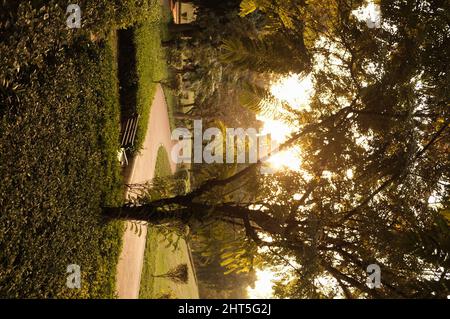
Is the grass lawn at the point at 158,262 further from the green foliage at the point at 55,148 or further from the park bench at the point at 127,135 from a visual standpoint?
the green foliage at the point at 55,148

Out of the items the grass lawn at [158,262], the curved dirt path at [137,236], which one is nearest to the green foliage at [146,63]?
the curved dirt path at [137,236]

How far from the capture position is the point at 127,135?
432 inches

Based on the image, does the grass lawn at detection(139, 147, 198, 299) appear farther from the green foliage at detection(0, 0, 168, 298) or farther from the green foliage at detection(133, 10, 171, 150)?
the green foliage at detection(0, 0, 168, 298)

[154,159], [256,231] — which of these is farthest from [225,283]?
[256,231]

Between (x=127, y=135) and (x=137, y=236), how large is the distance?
3.54m

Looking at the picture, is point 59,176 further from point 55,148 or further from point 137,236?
point 137,236

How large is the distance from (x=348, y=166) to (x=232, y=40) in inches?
94.5

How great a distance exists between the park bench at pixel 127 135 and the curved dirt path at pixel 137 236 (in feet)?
2.16

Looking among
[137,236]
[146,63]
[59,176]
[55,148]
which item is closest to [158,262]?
[137,236]

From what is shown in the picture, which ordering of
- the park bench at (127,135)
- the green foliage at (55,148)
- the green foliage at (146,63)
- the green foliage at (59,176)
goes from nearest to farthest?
the green foliage at (55,148), the green foliage at (59,176), the park bench at (127,135), the green foliage at (146,63)

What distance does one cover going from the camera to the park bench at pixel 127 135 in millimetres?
10695

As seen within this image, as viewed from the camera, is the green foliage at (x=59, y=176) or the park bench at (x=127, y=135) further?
the park bench at (x=127, y=135)

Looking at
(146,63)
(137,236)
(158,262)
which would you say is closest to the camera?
(137,236)

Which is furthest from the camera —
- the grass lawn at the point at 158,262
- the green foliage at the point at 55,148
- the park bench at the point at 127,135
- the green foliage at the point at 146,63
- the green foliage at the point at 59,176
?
the grass lawn at the point at 158,262
